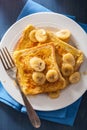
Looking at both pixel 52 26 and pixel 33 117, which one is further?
pixel 52 26

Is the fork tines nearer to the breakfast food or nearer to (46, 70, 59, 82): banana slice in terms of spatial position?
the breakfast food

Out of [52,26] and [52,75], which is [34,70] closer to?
[52,75]

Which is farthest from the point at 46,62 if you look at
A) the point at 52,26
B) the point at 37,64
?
the point at 52,26

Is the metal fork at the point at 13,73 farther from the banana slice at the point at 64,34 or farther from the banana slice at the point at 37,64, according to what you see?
the banana slice at the point at 64,34

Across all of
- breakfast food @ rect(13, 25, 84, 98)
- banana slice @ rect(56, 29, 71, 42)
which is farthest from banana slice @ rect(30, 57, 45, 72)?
banana slice @ rect(56, 29, 71, 42)

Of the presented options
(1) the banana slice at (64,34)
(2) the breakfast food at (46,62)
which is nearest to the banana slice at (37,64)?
(2) the breakfast food at (46,62)

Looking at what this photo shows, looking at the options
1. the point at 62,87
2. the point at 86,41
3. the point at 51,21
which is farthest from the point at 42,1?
the point at 62,87

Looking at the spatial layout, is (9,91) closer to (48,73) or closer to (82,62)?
(48,73)
